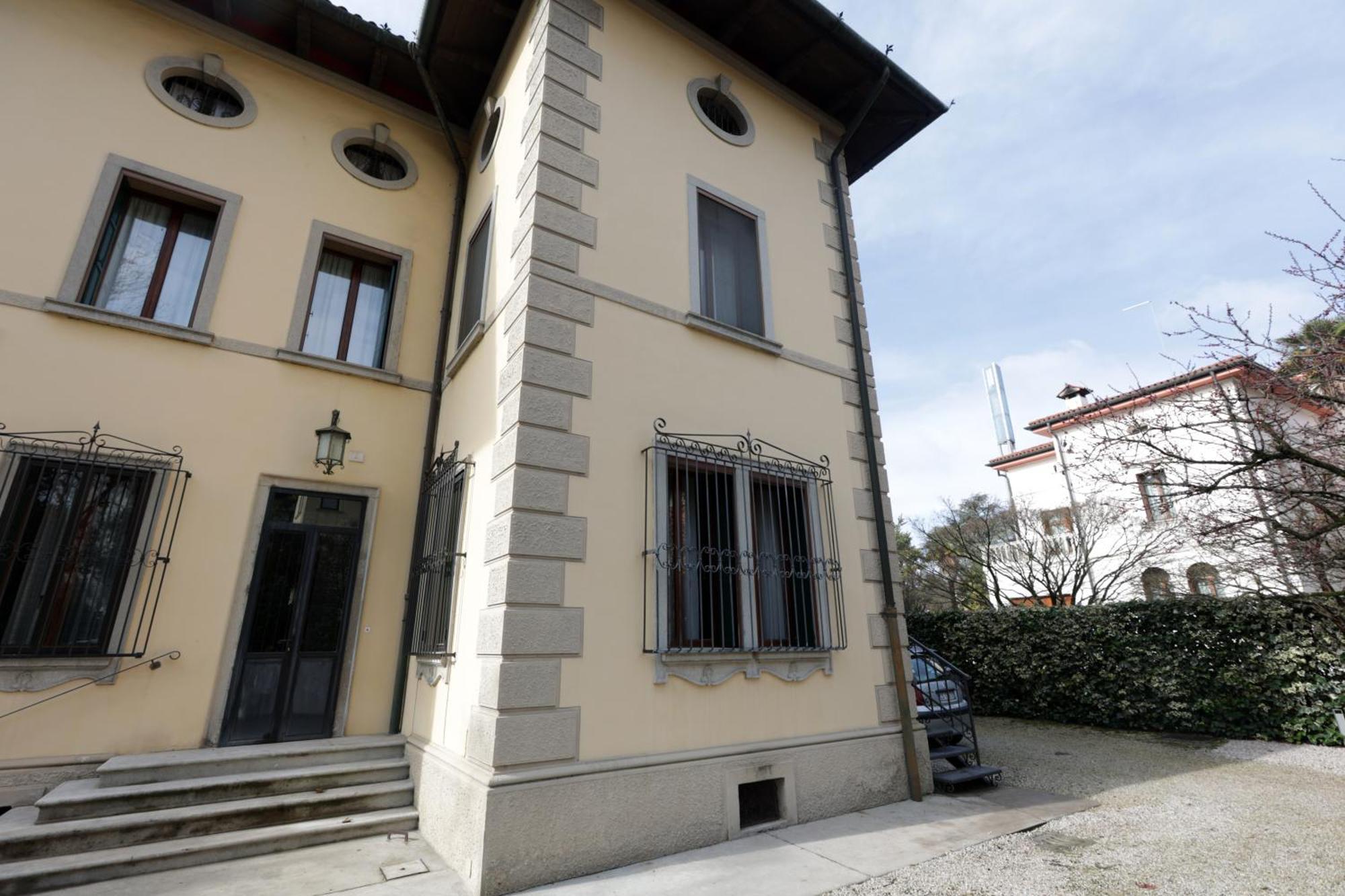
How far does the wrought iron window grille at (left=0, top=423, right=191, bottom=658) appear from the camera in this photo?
4.75 metres

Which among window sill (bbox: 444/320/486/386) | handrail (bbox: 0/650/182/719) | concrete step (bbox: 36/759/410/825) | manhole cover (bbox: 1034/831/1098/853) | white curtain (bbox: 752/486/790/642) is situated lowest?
manhole cover (bbox: 1034/831/1098/853)

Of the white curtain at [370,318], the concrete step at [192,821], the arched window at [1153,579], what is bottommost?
the concrete step at [192,821]

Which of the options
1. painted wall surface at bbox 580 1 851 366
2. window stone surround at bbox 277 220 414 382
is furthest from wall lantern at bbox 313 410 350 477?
painted wall surface at bbox 580 1 851 366

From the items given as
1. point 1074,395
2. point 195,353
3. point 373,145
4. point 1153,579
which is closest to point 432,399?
point 195,353

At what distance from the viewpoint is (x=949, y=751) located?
6000 mm

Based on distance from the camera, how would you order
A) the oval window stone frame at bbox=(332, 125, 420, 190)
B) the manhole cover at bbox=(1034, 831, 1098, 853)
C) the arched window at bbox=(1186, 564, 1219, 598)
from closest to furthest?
the manhole cover at bbox=(1034, 831, 1098, 853)
the oval window stone frame at bbox=(332, 125, 420, 190)
the arched window at bbox=(1186, 564, 1219, 598)

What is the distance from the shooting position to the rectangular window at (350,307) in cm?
662

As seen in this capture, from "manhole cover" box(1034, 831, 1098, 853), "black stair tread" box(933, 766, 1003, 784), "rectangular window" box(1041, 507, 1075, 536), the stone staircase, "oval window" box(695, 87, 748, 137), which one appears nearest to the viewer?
the stone staircase

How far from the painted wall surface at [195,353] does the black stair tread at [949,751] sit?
5276mm

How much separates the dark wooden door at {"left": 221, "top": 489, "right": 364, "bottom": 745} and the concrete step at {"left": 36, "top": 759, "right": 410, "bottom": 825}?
0.83m

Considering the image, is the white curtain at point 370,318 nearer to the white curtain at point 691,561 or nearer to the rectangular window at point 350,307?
the rectangular window at point 350,307

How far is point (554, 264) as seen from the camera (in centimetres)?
483

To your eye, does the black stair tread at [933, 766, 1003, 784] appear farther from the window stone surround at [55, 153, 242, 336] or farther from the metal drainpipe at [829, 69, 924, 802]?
the window stone surround at [55, 153, 242, 336]

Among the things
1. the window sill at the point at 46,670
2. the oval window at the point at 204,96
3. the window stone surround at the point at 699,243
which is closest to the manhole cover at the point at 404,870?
the window sill at the point at 46,670
